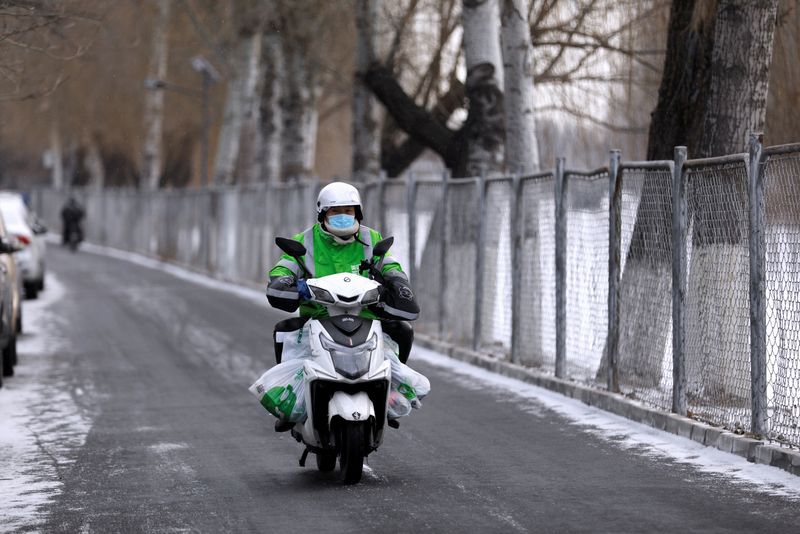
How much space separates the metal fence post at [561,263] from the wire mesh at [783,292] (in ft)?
15.2

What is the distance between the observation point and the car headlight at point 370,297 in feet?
31.3

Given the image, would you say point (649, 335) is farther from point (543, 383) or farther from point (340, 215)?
point (340, 215)

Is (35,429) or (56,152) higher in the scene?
(56,152)

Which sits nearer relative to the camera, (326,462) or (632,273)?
(326,462)

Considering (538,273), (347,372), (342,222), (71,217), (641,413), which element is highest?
→ (342,222)

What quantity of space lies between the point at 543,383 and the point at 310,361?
6.30 metres

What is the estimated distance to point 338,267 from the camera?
9.98 m

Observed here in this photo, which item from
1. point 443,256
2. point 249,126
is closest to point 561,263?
point 443,256

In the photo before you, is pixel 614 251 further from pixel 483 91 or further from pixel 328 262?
pixel 483 91

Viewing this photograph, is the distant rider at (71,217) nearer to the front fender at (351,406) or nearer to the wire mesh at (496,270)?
the wire mesh at (496,270)

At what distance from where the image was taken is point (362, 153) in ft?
104

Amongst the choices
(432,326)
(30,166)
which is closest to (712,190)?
(432,326)

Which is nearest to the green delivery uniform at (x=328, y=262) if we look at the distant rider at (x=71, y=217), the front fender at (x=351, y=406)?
the front fender at (x=351, y=406)

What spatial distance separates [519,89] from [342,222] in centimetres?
1131
